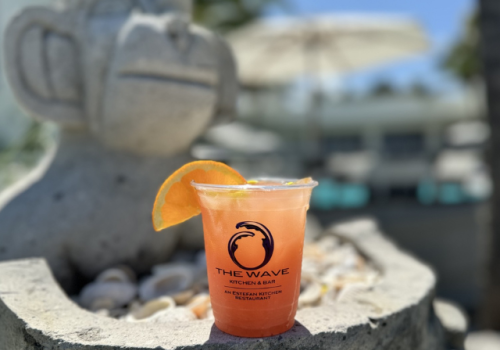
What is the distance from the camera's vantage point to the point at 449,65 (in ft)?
60.5

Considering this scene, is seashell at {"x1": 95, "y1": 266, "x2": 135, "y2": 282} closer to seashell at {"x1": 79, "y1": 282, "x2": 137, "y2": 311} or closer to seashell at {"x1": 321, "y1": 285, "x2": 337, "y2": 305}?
seashell at {"x1": 79, "y1": 282, "x2": 137, "y2": 311}

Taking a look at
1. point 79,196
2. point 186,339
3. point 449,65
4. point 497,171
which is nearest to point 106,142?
point 79,196

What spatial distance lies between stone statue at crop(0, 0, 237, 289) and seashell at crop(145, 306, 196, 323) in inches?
20.3

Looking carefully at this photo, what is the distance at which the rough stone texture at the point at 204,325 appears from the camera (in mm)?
1171

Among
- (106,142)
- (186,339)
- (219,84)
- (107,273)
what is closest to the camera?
(186,339)

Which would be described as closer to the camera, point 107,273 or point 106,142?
point 107,273

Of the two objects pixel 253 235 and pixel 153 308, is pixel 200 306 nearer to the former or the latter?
pixel 153 308

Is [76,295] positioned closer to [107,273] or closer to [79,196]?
[107,273]

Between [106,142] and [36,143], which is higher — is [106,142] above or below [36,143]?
above

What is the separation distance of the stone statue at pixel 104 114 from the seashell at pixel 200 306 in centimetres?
45

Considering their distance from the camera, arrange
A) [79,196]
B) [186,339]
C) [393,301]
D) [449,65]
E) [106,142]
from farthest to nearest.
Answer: [449,65] → [106,142] → [79,196] → [393,301] → [186,339]

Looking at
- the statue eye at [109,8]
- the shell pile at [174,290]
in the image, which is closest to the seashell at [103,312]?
the shell pile at [174,290]

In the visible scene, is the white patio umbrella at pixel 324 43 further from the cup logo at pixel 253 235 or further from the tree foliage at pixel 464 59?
the tree foliage at pixel 464 59

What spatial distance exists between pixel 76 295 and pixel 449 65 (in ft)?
64.1
